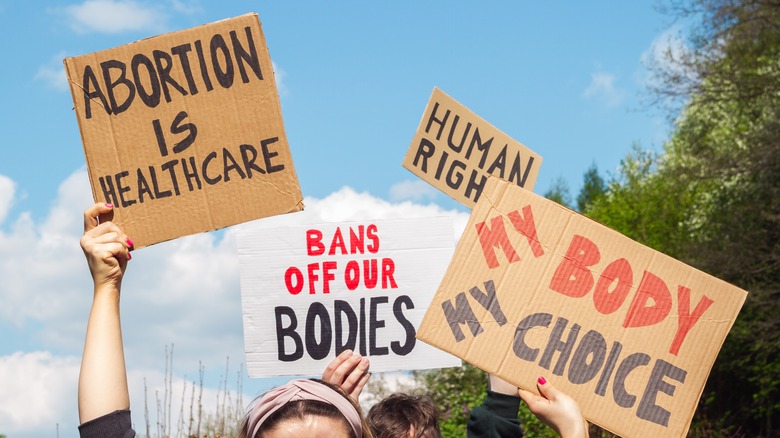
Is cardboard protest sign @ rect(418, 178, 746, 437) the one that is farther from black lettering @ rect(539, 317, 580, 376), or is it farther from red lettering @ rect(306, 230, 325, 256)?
red lettering @ rect(306, 230, 325, 256)

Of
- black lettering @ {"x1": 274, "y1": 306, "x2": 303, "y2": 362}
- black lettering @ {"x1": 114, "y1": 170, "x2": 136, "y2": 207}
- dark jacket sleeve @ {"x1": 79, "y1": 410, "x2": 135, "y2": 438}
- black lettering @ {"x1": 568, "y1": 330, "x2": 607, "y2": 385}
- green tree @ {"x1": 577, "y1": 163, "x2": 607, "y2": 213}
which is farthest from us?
green tree @ {"x1": 577, "y1": 163, "x2": 607, "y2": 213}

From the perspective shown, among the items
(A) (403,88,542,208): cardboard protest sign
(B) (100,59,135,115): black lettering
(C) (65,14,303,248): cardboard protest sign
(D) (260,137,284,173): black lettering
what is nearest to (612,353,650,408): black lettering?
(C) (65,14,303,248): cardboard protest sign

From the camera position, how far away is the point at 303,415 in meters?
1.78

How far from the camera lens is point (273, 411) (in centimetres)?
179

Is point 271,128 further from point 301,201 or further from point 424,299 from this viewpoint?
point 424,299

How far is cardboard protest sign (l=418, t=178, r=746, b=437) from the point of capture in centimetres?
300

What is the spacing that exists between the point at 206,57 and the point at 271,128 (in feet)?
1.07

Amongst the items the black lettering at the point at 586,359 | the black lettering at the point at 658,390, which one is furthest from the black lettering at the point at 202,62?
the black lettering at the point at 658,390

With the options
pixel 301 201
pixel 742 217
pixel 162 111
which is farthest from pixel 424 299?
pixel 742 217

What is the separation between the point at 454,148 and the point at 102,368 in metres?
3.13

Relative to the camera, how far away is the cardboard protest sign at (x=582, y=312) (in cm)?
300

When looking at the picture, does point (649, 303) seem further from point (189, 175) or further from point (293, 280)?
point (293, 280)

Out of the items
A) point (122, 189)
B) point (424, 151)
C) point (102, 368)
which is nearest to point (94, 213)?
point (122, 189)

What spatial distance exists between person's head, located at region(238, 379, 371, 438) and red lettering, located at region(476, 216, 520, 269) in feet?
4.23
